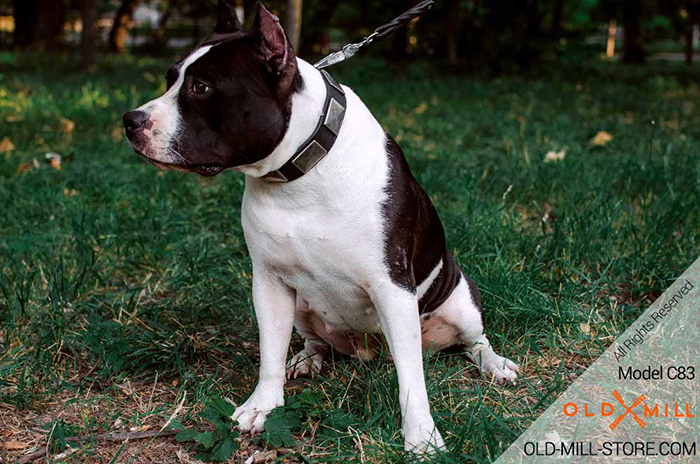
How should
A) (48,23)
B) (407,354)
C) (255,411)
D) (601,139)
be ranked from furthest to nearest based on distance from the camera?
(48,23) → (601,139) → (255,411) → (407,354)

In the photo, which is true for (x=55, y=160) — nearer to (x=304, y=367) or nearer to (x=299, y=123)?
(x=304, y=367)

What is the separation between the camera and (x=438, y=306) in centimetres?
274

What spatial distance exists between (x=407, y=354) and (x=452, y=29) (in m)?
10.1

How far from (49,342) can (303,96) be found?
4.76ft

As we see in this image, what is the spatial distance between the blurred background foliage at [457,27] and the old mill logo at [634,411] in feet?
18.2

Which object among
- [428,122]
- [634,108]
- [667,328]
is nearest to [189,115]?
[667,328]

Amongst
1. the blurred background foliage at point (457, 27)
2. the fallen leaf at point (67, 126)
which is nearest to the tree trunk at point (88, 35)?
the blurred background foliage at point (457, 27)

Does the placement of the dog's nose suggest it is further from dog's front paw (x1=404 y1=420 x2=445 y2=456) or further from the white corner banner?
the white corner banner

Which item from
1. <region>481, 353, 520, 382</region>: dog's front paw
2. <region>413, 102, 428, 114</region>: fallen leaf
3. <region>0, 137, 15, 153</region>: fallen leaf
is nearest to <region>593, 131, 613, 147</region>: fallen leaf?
<region>413, 102, 428, 114</region>: fallen leaf

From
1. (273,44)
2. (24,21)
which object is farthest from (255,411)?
(24,21)

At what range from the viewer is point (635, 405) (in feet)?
8.10

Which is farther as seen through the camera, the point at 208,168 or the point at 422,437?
the point at 422,437

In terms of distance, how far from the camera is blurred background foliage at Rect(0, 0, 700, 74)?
1114cm

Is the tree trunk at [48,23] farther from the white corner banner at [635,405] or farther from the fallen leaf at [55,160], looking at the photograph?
the white corner banner at [635,405]
